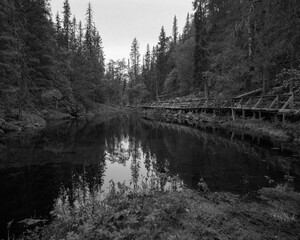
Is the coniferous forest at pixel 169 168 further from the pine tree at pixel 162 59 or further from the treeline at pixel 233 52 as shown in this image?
the pine tree at pixel 162 59

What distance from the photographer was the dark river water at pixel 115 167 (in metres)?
7.25

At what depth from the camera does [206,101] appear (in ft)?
99.4

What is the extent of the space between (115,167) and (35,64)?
20.7 metres

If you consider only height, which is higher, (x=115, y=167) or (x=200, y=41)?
(x=200, y=41)

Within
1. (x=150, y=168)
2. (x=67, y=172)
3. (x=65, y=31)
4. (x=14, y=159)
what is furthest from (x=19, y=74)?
(x=65, y=31)

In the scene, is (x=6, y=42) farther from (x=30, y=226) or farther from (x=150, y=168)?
(x=30, y=226)

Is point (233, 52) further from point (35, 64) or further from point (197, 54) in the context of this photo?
point (35, 64)

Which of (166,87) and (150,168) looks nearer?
(150,168)

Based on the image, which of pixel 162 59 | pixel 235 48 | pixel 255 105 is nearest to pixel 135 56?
pixel 162 59

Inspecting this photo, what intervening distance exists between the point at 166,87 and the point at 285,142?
4556cm

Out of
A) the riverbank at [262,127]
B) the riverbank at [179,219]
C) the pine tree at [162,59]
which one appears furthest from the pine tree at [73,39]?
the riverbank at [179,219]

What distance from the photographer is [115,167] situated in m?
10.5

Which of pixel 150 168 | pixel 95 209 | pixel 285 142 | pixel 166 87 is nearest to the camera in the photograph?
pixel 95 209

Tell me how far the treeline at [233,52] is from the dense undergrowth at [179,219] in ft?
15.0
